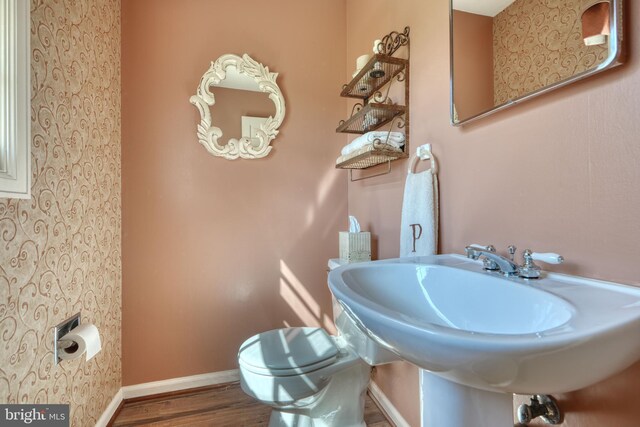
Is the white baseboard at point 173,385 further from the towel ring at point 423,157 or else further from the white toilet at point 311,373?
the towel ring at point 423,157

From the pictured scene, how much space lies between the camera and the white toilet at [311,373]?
Result: 1081 mm

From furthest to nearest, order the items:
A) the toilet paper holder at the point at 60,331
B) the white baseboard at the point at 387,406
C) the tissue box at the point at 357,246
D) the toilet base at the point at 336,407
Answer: the tissue box at the point at 357,246 → the white baseboard at the point at 387,406 → the toilet base at the point at 336,407 → the toilet paper holder at the point at 60,331

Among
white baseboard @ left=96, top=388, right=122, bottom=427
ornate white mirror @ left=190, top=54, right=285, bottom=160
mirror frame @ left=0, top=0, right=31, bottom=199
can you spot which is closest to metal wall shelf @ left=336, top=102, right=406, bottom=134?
ornate white mirror @ left=190, top=54, right=285, bottom=160

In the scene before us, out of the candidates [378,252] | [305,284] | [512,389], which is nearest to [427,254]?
[378,252]

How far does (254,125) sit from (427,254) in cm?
131

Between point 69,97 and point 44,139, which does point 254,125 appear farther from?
point 44,139

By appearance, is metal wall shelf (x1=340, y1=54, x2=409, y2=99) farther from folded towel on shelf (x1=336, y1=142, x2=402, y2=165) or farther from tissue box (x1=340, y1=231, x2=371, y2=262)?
tissue box (x1=340, y1=231, x2=371, y2=262)

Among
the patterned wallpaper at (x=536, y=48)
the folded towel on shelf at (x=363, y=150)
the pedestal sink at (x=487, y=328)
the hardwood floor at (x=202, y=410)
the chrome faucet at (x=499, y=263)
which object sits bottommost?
the hardwood floor at (x=202, y=410)

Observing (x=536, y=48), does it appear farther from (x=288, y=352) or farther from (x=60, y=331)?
(x=60, y=331)

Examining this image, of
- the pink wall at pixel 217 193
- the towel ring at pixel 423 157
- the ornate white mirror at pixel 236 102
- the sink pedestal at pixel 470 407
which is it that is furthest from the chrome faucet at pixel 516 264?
the ornate white mirror at pixel 236 102

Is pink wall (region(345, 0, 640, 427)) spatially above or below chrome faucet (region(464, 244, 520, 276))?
above

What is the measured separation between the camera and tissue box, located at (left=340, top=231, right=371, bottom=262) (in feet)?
5.01

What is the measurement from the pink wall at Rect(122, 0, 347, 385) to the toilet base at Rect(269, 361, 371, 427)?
24.1 inches

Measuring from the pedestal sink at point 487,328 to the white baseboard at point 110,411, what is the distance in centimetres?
152
